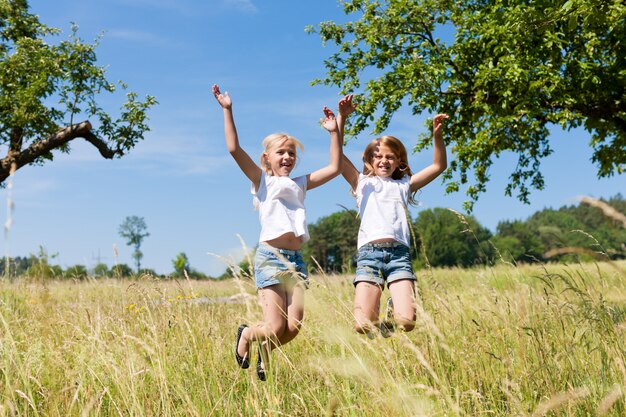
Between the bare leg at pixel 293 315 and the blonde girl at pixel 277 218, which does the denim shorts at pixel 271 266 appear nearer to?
the blonde girl at pixel 277 218

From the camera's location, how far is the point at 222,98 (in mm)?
4664

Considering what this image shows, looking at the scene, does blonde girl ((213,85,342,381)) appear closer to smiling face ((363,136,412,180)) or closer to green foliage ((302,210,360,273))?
smiling face ((363,136,412,180))

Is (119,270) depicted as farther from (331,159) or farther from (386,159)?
(386,159)

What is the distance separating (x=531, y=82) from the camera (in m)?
11.5

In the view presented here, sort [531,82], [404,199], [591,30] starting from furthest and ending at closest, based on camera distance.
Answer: [591,30] → [531,82] → [404,199]

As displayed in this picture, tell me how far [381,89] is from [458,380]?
1058 centimetres

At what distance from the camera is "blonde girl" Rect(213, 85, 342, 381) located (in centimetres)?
432

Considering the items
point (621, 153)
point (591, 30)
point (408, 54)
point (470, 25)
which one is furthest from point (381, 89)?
point (621, 153)

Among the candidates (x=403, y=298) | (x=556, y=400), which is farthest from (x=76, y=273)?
(x=556, y=400)

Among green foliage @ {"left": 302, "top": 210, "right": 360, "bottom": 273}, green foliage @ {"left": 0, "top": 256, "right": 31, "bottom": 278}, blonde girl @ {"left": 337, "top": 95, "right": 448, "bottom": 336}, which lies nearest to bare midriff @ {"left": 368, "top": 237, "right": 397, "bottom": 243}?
blonde girl @ {"left": 337, "top": 95, "right": 448, "bottom": 336}

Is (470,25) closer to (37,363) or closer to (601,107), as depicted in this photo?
(601,107)

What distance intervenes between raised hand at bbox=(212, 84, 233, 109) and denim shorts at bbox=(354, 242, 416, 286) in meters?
1.67

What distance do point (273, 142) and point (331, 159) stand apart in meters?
0.53

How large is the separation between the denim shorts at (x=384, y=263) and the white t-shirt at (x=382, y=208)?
0.07 metres
